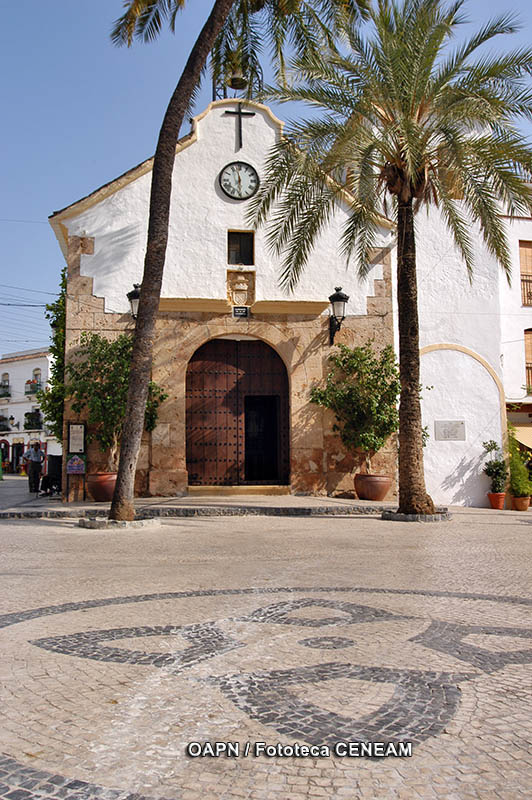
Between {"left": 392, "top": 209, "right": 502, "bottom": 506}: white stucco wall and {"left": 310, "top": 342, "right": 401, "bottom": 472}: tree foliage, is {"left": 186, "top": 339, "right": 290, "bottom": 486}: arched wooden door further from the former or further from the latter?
{"left": 392, "top": 209, "right": 502, "bottom": 506}: white stucco wall

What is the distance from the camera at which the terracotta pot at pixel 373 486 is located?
1388cm

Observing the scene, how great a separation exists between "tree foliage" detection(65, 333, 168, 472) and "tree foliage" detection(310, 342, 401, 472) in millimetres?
3563

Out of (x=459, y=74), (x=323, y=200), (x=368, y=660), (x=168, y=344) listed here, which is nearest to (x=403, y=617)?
(x=368, y=660)

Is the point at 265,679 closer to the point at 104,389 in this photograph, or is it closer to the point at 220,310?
the point at 104,389

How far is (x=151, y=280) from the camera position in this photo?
10.4 m

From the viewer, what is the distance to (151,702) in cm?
275

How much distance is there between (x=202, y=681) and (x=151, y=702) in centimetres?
31

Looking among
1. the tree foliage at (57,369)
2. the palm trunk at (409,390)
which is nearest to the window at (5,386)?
the tree foliage at (57,369)

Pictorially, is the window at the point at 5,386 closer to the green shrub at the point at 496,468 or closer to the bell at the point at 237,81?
the bell at the point at 237,81

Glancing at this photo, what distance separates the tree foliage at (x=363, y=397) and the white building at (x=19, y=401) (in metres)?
37.5

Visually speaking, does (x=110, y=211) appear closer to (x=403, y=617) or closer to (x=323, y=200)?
(x=323, y=200)

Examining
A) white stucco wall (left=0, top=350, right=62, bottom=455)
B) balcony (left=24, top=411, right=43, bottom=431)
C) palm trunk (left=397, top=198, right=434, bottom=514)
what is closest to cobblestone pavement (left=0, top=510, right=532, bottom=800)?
palm trunk (left=397, top=198, right=434, bottom=514)

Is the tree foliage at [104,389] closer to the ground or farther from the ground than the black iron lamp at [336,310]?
closer to the ground

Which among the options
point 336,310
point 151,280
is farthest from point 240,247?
point 151,280
